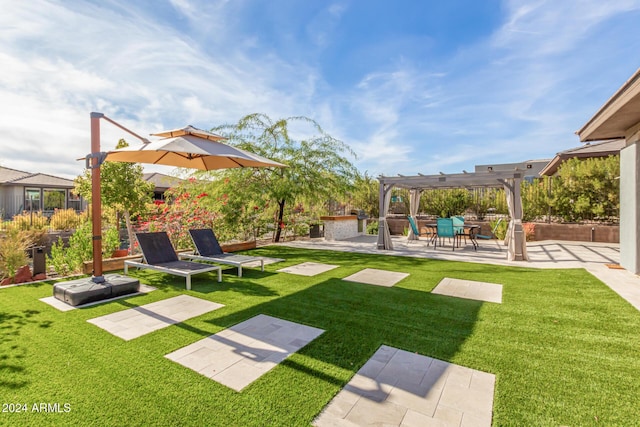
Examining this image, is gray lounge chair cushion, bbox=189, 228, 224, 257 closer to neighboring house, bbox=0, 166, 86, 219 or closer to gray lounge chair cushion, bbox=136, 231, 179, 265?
gray lounge chair cushion, bbox=136, 231, 179, 265

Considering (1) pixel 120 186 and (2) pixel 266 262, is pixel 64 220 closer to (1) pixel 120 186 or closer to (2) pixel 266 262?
(1) pixel 120 186

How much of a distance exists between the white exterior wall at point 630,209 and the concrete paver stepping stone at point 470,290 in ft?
11.0

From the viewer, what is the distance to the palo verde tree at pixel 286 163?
1130 centimetres

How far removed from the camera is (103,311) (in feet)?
14.2

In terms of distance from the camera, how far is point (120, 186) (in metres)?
7.57

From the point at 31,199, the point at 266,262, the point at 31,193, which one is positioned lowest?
the point at 266,262

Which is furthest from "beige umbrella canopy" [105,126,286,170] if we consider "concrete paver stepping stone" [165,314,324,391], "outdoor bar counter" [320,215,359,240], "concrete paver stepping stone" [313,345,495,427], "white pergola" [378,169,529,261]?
"outdoor bar counter" [320,215,359,240]

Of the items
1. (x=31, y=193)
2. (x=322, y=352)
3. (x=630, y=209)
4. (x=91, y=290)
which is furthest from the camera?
(x=31, y=193)

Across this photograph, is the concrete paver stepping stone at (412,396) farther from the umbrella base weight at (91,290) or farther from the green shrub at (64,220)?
the green shrub at (64,220)

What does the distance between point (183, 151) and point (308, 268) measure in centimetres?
413

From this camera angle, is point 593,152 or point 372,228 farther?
point 372,228

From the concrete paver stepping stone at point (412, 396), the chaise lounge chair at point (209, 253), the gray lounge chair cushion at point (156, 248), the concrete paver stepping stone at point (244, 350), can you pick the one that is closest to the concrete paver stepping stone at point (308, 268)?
the chaise lounge chair at point (209, 253)

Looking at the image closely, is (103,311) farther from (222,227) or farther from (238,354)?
(222,227)

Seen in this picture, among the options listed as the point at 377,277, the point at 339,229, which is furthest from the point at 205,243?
the point at 339,229
